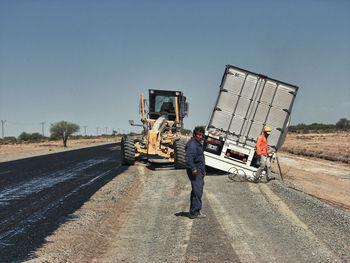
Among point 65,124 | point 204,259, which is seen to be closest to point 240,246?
point 204,259

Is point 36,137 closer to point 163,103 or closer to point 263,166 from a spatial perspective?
point 163,103

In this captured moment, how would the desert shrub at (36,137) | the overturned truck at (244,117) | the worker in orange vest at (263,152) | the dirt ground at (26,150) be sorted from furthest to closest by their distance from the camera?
the desert shrub at (36,137) → the dirt ground at (26,150) → the overturned truck at (244,117) → the worker in orange vest at (263,152)

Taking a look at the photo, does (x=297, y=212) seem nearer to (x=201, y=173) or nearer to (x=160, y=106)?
(x=201, y=173)

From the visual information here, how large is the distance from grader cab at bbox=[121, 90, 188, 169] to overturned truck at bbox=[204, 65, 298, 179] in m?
2.52

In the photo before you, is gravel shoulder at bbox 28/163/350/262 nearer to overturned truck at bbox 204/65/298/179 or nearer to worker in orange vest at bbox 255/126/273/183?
worker in orange vest at bbox 255/126/273/183

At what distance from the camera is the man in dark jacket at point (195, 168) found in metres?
7.06

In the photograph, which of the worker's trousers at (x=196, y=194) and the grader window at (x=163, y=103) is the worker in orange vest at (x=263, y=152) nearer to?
the worker's trousers at (x=196, y=194)

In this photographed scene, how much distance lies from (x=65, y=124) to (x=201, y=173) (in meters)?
58.5

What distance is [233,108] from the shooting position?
13.0 metres

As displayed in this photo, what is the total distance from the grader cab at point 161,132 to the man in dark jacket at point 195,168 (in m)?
7.75

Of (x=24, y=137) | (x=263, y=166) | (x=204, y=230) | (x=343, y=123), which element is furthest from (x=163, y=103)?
(x=24, y=137)

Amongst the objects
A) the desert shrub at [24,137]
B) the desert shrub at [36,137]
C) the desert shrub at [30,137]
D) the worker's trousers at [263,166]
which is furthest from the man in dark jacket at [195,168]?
→ the desert shrub at [24,137]

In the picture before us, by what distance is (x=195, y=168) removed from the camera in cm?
704

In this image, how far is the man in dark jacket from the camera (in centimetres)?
706
